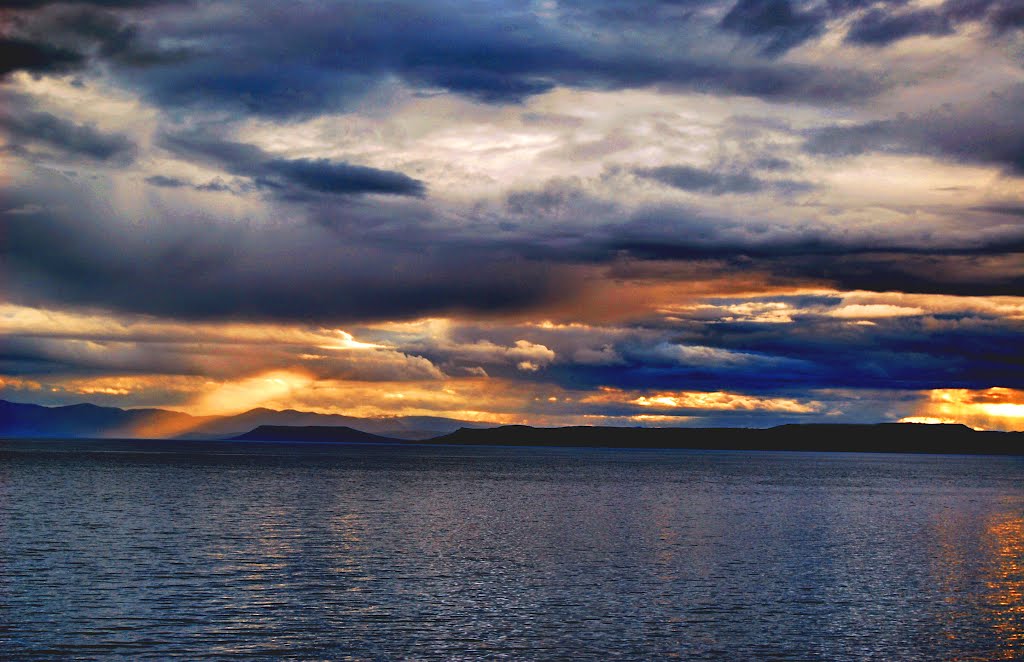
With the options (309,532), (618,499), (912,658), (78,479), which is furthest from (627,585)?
(78,479)

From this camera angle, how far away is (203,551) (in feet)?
222

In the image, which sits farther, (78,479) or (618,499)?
(78,479)

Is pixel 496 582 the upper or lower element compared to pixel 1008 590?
upper

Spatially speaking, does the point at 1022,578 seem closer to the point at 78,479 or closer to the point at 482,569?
the point at 482,569

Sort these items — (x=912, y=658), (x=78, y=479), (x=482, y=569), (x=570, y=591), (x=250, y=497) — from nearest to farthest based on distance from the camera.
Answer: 1. (x=912, y=658)
2. (x=570, y=591)
3. (x=482, y=569)
4. (x=250, y=497)
5. (x=78, y=479)

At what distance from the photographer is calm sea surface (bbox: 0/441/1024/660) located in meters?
42.0

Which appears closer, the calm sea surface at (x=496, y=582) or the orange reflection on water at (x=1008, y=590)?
the calm sea surface at (x=496, y=582)

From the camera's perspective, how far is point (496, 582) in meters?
57.1

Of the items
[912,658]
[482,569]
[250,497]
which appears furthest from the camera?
[250,497]

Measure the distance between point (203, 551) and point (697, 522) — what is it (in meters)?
51.0

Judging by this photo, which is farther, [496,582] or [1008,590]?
[1008,590]

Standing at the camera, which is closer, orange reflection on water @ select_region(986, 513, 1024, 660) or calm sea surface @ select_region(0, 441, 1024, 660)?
calm sea surface @ select_region(0, 441, 1024, 660)

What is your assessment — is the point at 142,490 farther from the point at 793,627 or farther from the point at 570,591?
the point at 793,627

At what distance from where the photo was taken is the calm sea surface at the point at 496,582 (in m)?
42.0
